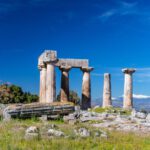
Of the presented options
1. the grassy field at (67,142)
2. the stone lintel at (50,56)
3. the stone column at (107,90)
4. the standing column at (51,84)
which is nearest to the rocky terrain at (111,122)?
the grassy field at (67,142)

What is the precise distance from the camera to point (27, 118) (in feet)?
131

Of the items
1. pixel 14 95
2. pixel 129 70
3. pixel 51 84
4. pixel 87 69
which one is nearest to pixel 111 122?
pixel 51 84

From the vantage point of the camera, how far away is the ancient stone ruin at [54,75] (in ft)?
202

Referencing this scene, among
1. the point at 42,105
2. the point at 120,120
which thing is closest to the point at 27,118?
the point at 42,105

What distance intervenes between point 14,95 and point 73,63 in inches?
1108

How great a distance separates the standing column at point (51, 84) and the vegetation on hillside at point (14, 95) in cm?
2791

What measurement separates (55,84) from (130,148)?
39614 mm

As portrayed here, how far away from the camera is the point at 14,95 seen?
91.5 meters

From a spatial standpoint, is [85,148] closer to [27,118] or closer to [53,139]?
[53,139]

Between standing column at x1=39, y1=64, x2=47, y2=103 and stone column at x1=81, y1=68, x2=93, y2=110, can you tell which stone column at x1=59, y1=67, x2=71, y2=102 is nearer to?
standing column at x1=39, y1=64, x2=47, y2=103

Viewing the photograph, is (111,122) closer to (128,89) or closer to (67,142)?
(67,142)

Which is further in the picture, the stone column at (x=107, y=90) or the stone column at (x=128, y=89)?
the stone column at (x=107, y=90)

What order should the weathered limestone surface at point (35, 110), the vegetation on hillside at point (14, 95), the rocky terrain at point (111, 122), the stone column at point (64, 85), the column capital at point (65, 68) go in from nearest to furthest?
1. the rocky terrain at point (111, 122)
2. the weathered limestone surface at point (35, 110)
3. the column capital at point (65, 68)
4. the stone column at point (64, 85)
5. the vegetation on hillside at point (14, 95)

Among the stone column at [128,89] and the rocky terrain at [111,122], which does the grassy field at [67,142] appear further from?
the stone column at [128,89]
